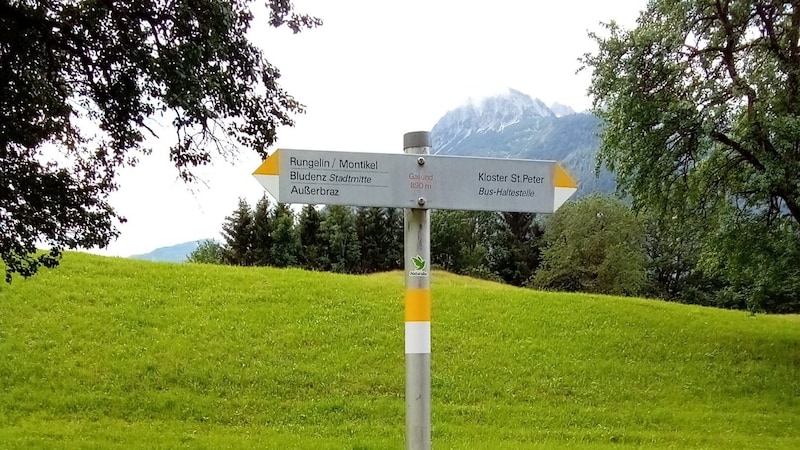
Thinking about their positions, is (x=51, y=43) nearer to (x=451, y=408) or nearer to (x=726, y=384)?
(x=451, y=408)

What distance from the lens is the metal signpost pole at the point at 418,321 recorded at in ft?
11.8

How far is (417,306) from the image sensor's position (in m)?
3.65

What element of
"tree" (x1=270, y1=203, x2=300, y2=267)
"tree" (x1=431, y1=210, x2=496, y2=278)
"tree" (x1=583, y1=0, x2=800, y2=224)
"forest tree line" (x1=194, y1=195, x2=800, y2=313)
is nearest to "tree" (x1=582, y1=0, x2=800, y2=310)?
"tree" (x1=583, y1=0, x2=800, y2=224)

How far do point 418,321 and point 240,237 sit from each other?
5667cm

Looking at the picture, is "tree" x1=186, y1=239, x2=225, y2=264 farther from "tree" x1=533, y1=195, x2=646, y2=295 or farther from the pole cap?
the pole cap

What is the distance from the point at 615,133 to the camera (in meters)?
16.0

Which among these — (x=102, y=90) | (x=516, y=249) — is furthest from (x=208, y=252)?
(x=102, y=90)

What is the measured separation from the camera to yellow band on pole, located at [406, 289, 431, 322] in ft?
12.0

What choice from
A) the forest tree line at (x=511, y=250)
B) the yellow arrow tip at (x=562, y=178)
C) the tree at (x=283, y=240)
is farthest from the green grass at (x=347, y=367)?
the forest tree line at (x=511, y=250)

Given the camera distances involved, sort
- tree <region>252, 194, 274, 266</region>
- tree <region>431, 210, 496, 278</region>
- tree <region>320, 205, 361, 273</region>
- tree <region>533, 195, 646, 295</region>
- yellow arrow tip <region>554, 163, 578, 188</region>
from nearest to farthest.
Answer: yellow arrow tip <region>554, 163, 578, 188</region> < tree <region>533, 195, 646, 295</region> < tree <region>252, 194, 274, 266</region> < tree <region>320, 205, 361, 273</region> < tree <region>431, 210, 496, 278</region>

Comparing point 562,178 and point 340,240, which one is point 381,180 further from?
point 340,240

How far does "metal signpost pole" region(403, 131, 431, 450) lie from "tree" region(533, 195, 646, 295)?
53.7 m

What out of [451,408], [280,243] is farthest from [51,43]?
[280,243]

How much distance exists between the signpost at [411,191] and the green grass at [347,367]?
6.26m
